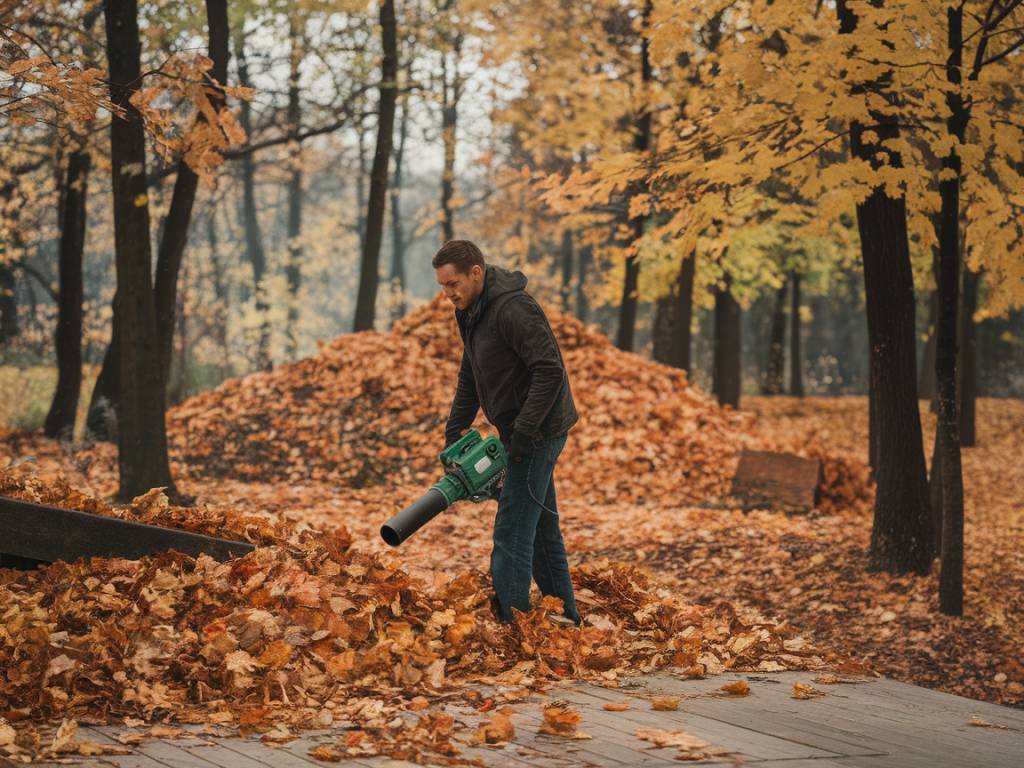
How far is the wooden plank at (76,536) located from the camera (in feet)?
16.7

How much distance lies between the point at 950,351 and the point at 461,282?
13.4 feet

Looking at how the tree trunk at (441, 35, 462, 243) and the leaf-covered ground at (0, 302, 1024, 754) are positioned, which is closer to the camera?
the leaf-covered ground at (0, 302, 1024, 754)

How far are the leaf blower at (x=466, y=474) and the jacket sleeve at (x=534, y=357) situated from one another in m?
0.22

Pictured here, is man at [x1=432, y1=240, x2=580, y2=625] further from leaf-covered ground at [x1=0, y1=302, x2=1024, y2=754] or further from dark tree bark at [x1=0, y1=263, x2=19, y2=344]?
dark tree bark at [x1=0, y1=263, x2=19, y2=344]

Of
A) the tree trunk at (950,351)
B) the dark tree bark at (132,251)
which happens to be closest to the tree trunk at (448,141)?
the dark tree bark at (132,251)

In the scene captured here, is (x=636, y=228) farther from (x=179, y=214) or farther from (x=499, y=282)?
(x=499, y=282)

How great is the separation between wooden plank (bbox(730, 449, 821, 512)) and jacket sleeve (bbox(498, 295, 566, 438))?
7095 millimetres

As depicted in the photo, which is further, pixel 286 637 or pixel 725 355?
pixel 725 355

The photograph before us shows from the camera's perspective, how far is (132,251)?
9.22 m

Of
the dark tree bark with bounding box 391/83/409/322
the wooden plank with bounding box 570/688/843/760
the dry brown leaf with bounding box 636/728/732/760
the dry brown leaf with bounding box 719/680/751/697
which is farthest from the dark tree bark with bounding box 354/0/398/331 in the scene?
the dark tree bark with bounding box 391/83/409/322

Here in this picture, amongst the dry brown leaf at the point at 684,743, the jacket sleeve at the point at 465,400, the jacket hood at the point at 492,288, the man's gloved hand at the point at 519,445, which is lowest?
the dry brown leaf at the point at 684,743

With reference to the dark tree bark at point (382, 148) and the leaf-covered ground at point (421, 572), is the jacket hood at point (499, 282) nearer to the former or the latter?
the leaf-covered ground at point (421, 572)

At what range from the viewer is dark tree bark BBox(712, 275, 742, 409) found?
68.7 feet

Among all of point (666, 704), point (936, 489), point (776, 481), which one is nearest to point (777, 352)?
point (776, 481)
